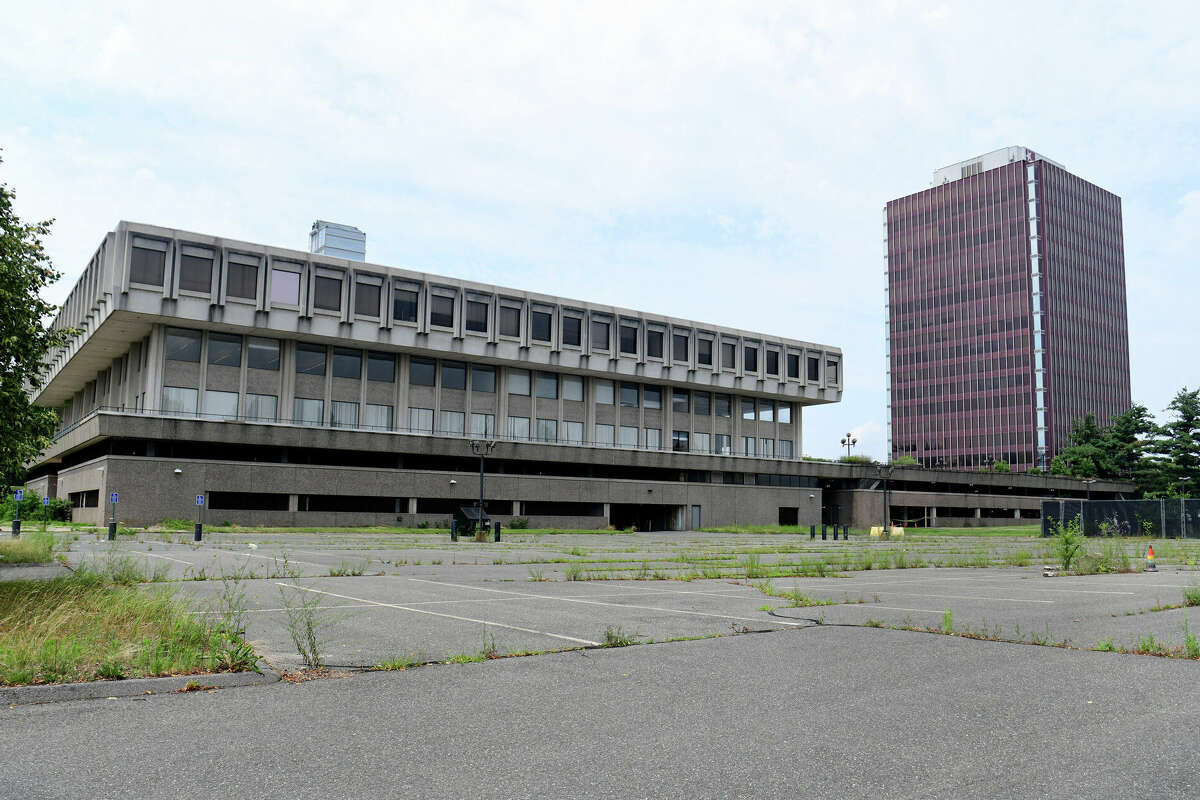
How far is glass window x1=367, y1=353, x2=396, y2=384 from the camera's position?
69.3m

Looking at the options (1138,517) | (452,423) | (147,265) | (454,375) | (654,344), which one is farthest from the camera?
(654,344)

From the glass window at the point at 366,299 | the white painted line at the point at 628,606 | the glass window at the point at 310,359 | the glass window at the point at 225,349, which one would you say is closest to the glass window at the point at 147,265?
the glass window at the point at 225,349

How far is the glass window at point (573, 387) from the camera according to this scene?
79000mm

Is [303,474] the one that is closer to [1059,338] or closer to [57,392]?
[57,392]

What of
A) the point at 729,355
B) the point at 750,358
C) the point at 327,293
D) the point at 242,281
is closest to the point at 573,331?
the point at 729,355

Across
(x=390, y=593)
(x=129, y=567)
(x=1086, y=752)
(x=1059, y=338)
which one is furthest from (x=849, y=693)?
(x=1059, y=338)

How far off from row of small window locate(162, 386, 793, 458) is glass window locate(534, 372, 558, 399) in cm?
236

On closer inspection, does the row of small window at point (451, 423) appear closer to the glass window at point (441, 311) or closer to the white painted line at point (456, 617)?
the glass window at point (441, 311)

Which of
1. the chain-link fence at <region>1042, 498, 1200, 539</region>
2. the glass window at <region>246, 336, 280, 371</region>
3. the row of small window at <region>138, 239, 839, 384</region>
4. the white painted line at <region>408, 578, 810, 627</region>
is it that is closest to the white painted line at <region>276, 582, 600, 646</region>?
the white painted line at <region>408, 578, 810, 627</region>

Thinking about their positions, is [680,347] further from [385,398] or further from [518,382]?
[385,398]

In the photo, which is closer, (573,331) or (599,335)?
(573,331)

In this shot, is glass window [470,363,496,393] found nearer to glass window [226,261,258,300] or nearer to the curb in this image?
glass window [226,261,258,300]

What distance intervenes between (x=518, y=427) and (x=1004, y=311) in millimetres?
107958

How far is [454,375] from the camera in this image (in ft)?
241
